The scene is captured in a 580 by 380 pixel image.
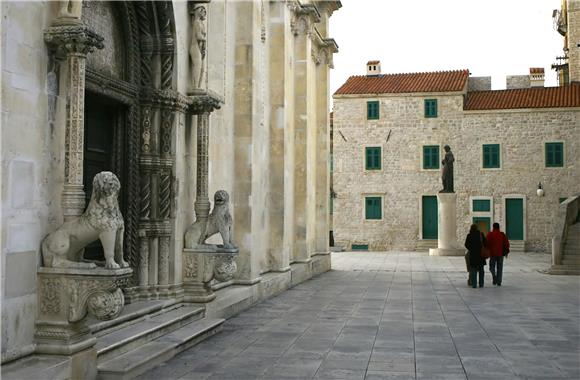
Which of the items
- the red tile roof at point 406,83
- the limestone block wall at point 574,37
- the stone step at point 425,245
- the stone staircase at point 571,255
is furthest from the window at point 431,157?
the stone staircase at point 571,255

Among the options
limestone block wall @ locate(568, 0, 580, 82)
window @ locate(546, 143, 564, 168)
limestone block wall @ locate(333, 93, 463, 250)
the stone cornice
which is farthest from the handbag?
limestone block wall @ locate(568, 0, 580, 82)

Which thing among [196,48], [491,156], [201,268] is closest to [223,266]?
[201,268]

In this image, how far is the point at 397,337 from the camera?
8.03 m

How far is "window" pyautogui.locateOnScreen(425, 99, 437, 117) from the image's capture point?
33.3 metres

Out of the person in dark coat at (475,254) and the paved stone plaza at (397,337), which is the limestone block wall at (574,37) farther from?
the paved stone plaza at (397,337)

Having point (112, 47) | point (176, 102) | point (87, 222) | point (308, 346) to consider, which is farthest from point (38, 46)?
point (308, 346)

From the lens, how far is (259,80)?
11.7 metres

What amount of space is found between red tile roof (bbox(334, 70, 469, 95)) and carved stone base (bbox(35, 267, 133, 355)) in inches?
1182

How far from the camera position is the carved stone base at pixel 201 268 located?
8.60 m

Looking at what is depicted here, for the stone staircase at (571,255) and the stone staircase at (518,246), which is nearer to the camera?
the stone staircase at (571,255)

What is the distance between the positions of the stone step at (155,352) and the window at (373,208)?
26.0 m

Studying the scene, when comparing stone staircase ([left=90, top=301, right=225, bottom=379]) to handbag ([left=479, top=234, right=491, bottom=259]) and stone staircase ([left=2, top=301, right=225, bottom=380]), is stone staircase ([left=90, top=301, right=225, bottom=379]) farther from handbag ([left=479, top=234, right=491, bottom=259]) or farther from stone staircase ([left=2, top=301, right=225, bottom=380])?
handbag ([left=479, top=234, right=491, bottom=259])

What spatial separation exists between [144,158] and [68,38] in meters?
2.82

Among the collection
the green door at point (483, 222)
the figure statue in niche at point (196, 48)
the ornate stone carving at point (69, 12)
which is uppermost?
the figure statue in niche at point (196, 48)
